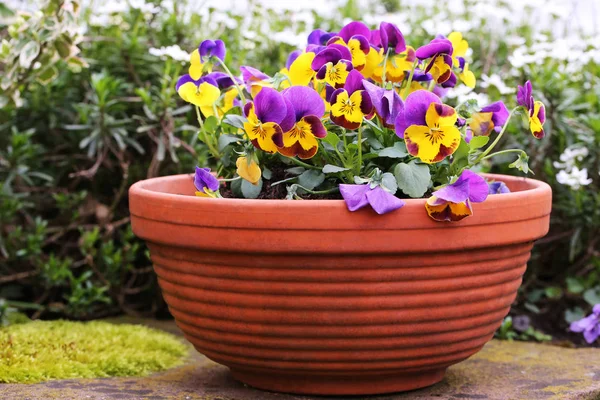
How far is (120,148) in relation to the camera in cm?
265

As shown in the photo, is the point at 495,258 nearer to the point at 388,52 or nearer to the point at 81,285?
the point at 388,52

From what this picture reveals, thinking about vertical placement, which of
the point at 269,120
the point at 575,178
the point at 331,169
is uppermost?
the point at 269,120

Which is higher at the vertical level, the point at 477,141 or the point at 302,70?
the point at 302,70

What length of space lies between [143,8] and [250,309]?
5.15 feet

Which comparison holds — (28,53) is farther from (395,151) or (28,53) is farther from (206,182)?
(395,151)

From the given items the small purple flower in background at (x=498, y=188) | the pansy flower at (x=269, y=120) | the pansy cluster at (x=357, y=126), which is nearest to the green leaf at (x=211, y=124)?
the pansy cluster at (x=357, y=126)

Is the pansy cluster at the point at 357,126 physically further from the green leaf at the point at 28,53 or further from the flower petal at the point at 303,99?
the green leaf at the point at 28,53

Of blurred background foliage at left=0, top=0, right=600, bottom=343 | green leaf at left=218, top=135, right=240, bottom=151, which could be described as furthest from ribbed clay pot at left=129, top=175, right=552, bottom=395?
blurred background foliage at left=0, top=0, right=600, bottom=343

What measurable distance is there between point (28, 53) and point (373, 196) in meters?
1.33

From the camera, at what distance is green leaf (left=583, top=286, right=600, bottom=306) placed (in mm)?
2510

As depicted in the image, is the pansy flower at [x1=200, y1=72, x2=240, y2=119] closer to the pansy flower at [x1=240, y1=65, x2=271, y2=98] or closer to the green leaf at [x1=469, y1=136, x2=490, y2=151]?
the pansy flower at [x1=240, y1=65, x2=271, y2=98]

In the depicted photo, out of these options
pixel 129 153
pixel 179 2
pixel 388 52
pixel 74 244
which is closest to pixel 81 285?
pixel 74 244

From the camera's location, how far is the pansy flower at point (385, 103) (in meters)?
1.54

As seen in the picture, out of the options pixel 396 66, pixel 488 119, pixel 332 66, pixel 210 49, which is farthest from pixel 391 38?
pixel 210 49
